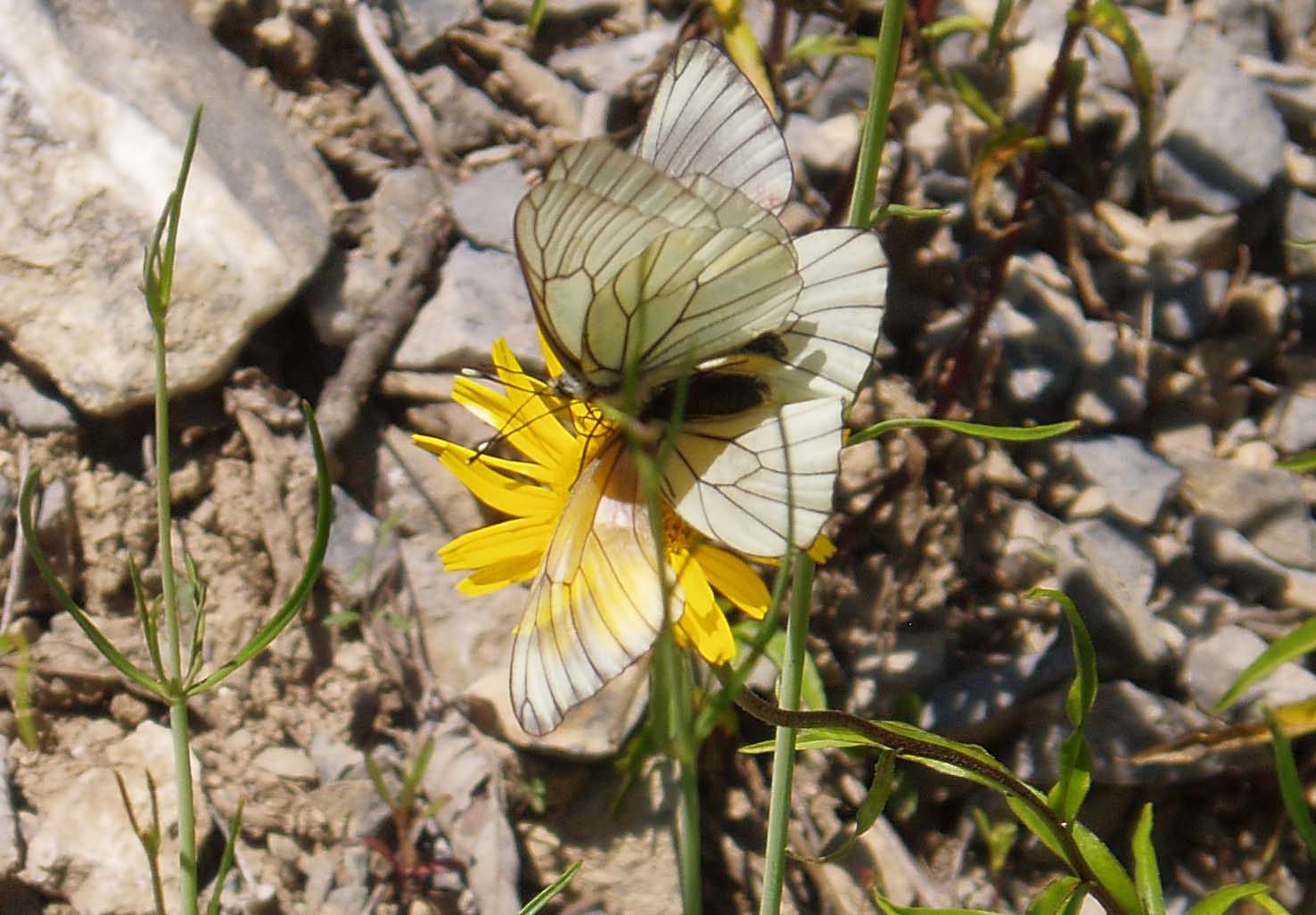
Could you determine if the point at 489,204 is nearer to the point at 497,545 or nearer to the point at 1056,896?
the point at 497,545

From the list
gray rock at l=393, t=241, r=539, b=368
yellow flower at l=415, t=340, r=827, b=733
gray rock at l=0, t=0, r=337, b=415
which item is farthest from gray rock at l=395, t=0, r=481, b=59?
yellow flower at l=415, t=340, r=827, b=733

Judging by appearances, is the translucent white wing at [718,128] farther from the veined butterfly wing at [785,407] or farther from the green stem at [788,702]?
the green stem at [788,702]

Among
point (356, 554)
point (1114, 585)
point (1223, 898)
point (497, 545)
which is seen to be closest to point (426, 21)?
point (356, 554)

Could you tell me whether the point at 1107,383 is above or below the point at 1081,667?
below

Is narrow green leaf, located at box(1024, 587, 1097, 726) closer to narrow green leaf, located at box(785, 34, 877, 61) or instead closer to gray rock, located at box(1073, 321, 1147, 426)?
narrow green leaf, located at box(785, 34, 877, 61)

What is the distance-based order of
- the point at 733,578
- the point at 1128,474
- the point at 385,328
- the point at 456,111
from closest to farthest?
1. the point at 733,578
2. the point at 385,328
3. the point at 1128,474
4. the point at 456,111

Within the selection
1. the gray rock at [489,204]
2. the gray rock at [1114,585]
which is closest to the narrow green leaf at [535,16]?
the gray rock at [489,204]

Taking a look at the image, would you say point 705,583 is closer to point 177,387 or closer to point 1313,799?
point 177,387
